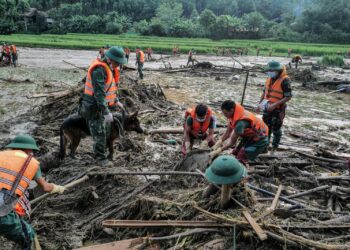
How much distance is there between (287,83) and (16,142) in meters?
5.51

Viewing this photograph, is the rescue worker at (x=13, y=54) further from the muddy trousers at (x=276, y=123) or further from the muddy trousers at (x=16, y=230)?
the muddy trousers at (x=16, y=230)

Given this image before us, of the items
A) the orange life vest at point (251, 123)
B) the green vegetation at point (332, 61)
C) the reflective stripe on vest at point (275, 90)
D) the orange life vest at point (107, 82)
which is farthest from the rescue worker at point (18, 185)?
the green vegetation at point (332, 61)

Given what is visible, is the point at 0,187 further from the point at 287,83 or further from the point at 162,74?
the point at 162,74

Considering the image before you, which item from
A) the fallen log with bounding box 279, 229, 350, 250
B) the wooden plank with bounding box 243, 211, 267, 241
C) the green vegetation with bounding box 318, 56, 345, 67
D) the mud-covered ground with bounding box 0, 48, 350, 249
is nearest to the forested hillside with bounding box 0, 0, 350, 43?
the green vegetation with bounding box 318, 56, 345, 67

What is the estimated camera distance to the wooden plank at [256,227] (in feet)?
10.3

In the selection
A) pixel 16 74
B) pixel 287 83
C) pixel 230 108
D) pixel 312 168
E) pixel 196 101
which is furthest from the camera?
pixel 16 74

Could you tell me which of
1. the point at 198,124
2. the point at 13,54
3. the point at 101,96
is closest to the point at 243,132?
the point at 198,124

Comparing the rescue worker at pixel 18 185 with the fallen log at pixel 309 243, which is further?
the rescue worker at pixel 18 185

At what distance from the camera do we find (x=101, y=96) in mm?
5906

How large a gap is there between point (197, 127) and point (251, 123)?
1169 mm

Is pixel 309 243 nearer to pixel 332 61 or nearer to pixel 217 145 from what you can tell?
pixel 217 145

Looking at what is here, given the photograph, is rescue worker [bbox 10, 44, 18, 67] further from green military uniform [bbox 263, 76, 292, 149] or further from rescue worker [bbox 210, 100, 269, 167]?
rescue worker [bbox 210, 100, 269, 167]

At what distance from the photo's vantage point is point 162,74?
23.4 m

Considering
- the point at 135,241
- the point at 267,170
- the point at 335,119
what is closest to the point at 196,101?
the point at 335,119
